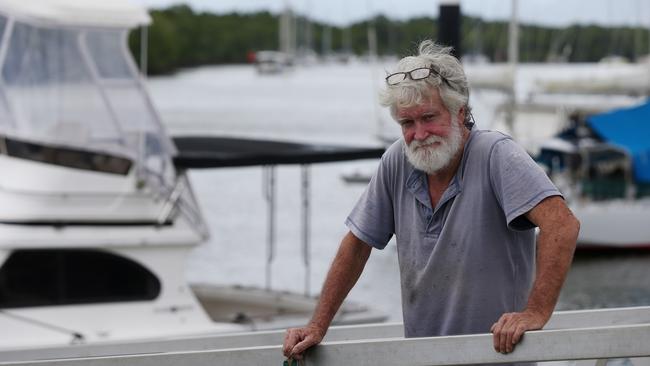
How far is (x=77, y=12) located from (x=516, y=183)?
9.20 meters

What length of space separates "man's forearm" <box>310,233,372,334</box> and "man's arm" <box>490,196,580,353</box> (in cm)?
73

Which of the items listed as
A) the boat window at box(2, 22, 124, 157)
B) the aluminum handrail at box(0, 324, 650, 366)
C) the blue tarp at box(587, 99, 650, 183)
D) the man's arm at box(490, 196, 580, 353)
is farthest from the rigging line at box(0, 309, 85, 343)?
the blue tarp at box(587, 99, 650, 183)

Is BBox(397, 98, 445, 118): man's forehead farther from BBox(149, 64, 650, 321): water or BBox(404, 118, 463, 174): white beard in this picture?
BBox(149, 64, 650, 321): water

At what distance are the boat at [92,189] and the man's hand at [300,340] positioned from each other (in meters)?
7.29

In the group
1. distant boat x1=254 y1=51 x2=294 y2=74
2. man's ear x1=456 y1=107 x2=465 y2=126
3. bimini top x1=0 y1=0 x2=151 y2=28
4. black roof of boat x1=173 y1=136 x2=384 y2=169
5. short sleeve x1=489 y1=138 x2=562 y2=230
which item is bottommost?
distant boat x1=254 y1=51 x2=294 y2=74

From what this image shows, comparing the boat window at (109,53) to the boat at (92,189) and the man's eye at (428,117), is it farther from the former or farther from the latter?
the man's eye at (428,117)

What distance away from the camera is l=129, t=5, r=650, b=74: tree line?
2309 inches

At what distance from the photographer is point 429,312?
4.68 m

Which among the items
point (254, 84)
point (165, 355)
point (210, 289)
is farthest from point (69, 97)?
point (254, 84)

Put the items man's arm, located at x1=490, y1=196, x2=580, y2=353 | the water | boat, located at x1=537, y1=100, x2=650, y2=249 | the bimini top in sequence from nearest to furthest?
man's arm, located at x1=490, y1=196, x2=580, y2=353 → the bimini top → the water → boat, located at x1=537, y1=100, x2=650, y2=249

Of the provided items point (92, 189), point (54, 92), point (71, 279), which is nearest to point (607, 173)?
point (54, 92)

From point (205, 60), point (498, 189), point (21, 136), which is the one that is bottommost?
point (205, 60)

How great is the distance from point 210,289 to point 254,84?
→ 116254mm

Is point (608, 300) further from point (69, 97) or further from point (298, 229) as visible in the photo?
point (69, 97)
